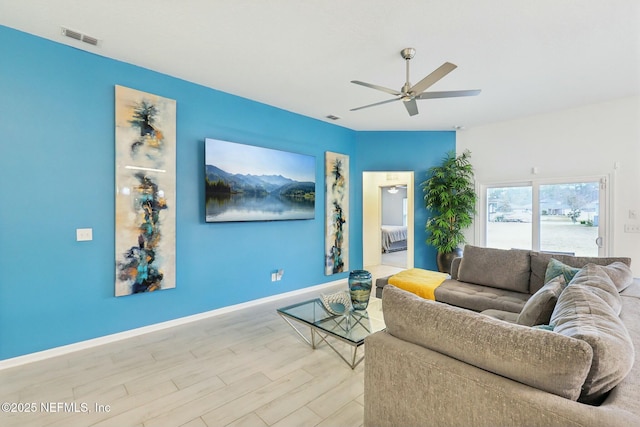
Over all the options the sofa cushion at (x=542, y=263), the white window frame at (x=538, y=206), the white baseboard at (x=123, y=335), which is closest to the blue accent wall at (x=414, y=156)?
the white window frame at (x=538, y=206)

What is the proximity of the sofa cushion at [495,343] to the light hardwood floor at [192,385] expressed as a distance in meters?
0.92

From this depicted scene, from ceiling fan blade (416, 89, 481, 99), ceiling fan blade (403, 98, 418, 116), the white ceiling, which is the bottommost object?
ceiling fan blade (403, 98, 418, 116)

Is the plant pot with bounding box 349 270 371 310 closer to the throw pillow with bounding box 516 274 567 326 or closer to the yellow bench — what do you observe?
the yellow bench

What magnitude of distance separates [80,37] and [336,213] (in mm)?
3858

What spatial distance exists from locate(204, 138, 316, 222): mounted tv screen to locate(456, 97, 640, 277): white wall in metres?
3.22

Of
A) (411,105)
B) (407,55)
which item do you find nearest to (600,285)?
(411,105)

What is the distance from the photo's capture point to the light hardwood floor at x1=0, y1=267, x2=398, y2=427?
184 centimetres

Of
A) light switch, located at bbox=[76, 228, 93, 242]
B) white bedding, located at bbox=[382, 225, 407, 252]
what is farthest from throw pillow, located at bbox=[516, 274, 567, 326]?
white bedding, located at bbox=[382, 225, 407, 252]

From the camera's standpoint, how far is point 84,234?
108 inches

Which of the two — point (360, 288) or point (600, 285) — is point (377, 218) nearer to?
point (360, 288)

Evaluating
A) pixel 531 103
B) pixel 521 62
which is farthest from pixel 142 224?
pixel 531 103

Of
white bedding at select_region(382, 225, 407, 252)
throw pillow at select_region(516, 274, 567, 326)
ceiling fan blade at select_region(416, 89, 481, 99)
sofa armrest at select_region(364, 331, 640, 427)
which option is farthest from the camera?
white bedding at select_region(382, 225, 407, 252)

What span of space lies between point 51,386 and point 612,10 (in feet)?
16.5

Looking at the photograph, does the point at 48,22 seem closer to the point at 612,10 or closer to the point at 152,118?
the point at 152,118
